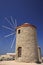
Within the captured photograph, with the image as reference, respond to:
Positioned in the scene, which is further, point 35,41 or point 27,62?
point 35,41

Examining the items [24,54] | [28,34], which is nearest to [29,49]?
[24,54]

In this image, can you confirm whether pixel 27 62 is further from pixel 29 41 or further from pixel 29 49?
pixel 29 41

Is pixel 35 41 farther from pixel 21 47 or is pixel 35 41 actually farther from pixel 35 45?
pixel 21 47

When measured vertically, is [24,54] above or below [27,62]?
above

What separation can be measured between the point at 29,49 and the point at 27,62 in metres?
1.51

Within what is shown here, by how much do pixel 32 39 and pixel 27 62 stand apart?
280cm

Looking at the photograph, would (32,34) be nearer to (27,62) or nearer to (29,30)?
(29,30)

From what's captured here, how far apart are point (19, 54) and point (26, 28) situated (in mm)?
3391

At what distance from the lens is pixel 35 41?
556 inches

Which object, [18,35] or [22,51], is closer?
[22,51]

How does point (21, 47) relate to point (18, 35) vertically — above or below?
below

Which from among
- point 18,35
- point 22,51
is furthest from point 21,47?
point 18,35

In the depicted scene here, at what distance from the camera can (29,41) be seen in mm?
13734

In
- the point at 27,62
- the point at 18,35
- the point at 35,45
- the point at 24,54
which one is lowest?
the point at 27,62
